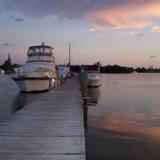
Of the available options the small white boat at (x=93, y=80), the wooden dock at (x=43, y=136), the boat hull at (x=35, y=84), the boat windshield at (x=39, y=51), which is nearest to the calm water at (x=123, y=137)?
the wooden dock at (x=43, y=136)

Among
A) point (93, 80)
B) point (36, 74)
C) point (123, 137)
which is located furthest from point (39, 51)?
point (123, 137)

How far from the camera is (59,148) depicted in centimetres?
829

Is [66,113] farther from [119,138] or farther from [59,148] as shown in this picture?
[59,148]

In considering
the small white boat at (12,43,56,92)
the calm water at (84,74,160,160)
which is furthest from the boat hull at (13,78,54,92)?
the calm water at (84,74,160,160)

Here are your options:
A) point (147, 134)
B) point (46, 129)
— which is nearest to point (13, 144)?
point (46, 129)

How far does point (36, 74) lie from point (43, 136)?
28.0 meters

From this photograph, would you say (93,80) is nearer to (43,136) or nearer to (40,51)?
(40,51)

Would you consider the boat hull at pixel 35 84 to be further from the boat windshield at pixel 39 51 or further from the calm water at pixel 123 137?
the calm water at pixel 123 137

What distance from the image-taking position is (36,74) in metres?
37.2

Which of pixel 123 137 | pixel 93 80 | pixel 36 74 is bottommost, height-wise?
pixel 123 137

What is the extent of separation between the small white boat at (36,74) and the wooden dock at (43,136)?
23.3m

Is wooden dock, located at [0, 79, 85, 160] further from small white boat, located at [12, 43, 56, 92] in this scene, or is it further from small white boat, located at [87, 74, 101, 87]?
small white boat, located at [87, 74, 101, 87]

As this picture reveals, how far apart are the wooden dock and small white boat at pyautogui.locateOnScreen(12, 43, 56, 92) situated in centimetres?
2330

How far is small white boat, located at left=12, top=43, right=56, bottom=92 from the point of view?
122 ft
